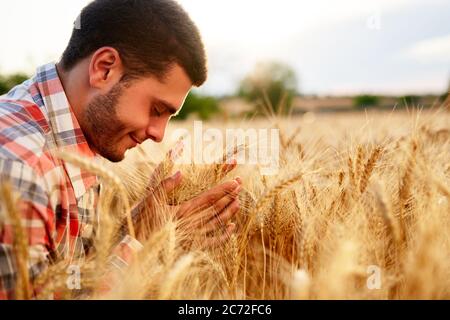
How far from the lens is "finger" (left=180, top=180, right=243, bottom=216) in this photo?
5.28 ft

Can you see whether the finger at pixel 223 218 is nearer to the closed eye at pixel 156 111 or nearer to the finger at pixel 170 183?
the finger at pixel 170 183

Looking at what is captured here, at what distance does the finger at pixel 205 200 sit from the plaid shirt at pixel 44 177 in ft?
1.05

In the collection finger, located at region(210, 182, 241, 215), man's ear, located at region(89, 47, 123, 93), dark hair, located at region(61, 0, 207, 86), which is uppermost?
dark hair, located at region(61, 0, 207, 86)

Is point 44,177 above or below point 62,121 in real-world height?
below

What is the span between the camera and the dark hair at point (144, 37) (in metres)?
1.58

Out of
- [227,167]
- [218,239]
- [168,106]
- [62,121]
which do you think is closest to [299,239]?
[218,239]

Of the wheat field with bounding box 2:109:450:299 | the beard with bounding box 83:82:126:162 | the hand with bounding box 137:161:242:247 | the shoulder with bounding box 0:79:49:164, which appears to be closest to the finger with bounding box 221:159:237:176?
the wheat field with bounding box 2:109:450:299

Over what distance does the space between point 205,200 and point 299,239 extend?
354mm

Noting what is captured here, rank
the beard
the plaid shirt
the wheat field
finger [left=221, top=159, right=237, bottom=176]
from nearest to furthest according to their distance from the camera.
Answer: the wheat field < the plaid shirt < the beard < finger [left=221, top=159, right=237, bottom=176]

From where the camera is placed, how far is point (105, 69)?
1.55 m

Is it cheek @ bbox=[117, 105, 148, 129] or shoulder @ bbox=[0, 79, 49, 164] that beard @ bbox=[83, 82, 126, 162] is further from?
shoulder @ bbox=[0, 79, 49, 164]

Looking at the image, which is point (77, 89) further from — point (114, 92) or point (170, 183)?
point (170, 183)

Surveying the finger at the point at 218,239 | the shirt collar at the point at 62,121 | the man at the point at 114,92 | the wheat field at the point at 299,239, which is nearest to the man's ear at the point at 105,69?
the man at the point at 114,92
